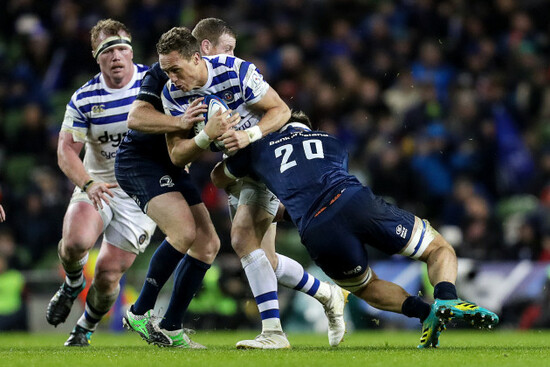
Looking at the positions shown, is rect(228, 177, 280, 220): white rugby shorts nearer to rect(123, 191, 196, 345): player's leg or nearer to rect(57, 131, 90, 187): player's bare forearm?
rect(123, 191, 196, 345): player's leg

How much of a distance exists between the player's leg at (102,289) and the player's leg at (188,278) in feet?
3.23

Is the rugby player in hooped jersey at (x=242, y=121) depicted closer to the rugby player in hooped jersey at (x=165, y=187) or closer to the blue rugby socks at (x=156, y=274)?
the rugby player in hooped jersey at (x=165, y=187)

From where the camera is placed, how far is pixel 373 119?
559 inches

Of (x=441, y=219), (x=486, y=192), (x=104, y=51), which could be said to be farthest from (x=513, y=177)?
(x=104, y=51)

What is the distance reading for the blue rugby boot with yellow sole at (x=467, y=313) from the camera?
19.3 feet

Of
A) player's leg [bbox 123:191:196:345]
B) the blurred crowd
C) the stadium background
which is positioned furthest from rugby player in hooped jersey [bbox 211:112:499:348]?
the blurred crowd

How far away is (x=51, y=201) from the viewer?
13445 mm

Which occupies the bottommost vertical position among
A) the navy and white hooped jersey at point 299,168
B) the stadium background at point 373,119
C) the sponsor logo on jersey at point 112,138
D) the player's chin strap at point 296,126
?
the stadium background at point 373,119

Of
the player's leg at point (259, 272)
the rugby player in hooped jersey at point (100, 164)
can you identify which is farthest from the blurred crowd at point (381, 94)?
the player's leg at point (259, 272)

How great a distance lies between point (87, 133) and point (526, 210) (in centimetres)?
684

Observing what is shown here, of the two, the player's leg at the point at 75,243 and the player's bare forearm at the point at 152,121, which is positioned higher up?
the player's bare forearm at the point at 152,121

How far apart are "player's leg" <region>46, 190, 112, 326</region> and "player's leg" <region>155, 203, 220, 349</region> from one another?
38.9 inches

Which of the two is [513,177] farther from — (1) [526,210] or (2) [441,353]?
(2) [441,353]

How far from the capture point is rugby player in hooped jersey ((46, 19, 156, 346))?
316 inches
